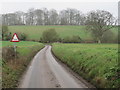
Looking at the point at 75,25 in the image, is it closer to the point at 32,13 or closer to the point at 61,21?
the point at 61,21

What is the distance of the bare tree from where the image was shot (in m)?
59.6

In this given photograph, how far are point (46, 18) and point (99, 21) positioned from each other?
67.1 m

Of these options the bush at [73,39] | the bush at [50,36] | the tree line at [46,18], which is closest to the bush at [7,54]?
the bush at [73,39]

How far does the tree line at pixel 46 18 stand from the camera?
12225 centimetres

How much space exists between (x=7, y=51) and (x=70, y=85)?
1131 cm

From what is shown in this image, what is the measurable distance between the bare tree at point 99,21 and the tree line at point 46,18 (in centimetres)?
5828

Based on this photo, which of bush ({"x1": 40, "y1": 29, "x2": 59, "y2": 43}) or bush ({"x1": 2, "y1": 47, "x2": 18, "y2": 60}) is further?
bush ({"x1": 40, "y1": 29, "x2": 59, "y2": 43})

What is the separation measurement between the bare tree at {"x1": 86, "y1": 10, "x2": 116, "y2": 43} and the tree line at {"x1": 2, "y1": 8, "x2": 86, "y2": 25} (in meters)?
58.3

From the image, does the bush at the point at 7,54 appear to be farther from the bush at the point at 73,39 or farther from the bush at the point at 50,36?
the bush at the point at 50,36

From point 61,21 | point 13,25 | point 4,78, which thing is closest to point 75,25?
point 61,21

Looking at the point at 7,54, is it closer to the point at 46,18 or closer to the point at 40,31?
the point at 40,31

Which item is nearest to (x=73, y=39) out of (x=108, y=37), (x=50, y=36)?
(x=50, y=36)

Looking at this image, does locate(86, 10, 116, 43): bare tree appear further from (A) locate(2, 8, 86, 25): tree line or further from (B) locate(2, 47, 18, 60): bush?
(A) locate(2, 8, 86, 25): tree line

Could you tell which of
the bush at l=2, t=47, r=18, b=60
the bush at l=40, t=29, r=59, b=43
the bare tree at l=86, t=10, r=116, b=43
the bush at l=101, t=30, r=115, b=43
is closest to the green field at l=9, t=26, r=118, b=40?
the bush at l=40, t=29, r=59, b=43
